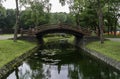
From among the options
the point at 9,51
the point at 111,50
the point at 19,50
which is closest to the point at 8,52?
the point at 9,51

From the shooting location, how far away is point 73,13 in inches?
3654

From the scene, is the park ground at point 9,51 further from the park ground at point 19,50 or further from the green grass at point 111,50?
the green grass at point 111,50

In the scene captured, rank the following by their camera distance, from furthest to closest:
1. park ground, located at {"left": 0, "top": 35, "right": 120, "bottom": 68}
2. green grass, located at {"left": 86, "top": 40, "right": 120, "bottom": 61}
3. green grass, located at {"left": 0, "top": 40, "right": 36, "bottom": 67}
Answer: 1. green grass, located at {"left": 86, "top": 40, "right": 120, "bottom": 61}
2. park ground, located at {"left": 0, "top": 35, "right": 120, "bottom": 68}
3. green grass, located at {"left": 0, "top": 40, "right": 36, "bottom": 67}

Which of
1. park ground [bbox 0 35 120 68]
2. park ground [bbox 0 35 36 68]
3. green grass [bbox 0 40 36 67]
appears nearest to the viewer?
green grass [bbox 0 40 36 67]

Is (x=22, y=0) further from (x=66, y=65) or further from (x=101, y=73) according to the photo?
(x=101, y=73)

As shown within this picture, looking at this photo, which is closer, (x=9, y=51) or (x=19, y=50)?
(x=9, y=51)

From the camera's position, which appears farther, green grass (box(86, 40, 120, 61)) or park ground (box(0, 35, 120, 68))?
green grass (box(86, 40, 120, 61))

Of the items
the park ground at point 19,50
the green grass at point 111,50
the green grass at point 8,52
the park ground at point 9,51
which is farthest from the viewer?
the green grass at point 111,50

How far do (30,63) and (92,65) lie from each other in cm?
866

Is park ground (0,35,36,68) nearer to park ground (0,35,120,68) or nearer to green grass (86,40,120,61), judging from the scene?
park ground (0,35,120,68)

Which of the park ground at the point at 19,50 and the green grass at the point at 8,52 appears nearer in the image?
the green grass at the point at 8,52

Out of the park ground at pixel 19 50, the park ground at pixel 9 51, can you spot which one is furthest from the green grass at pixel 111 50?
the park ground at pixel 9 51

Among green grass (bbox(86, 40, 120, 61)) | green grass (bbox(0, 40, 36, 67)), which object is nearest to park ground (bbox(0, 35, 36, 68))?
green grass (bbox(0, 40, 36, 67))

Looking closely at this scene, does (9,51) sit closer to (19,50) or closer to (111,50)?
(19,50)
